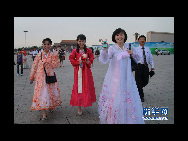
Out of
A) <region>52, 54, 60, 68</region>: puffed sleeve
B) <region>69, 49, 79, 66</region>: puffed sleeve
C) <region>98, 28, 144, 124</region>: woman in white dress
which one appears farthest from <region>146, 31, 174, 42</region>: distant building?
<region>98, 28, 144, 124</region>: woman in white dress

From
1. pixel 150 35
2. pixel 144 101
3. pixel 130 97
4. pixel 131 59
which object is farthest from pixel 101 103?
pixel 150 35

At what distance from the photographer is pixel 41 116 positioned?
388 cm

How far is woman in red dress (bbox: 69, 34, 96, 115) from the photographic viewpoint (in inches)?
153

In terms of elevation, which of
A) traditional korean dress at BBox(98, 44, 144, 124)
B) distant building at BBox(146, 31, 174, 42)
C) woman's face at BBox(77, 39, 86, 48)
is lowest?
traditional korean dress at BBox(98, 44, 144, 124)

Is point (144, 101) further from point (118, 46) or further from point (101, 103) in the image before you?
point (118, 46)

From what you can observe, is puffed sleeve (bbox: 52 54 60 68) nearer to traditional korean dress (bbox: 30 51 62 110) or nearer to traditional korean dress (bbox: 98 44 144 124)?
traditional korean dress (bbox: 30 51 62 110)

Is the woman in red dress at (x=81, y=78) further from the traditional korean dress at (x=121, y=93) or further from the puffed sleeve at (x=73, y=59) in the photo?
the traditional korean dress at (x=121, y=93)

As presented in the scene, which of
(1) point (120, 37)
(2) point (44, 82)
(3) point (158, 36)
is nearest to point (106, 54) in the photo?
(1) point (120, 37)

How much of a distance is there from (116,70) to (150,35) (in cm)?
5698

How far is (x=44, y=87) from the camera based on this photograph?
3785 mm

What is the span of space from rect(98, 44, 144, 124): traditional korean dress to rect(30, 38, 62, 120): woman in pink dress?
4.27 feet

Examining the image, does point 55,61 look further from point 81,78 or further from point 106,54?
point 106,54

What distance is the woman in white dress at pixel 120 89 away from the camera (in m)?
3.04

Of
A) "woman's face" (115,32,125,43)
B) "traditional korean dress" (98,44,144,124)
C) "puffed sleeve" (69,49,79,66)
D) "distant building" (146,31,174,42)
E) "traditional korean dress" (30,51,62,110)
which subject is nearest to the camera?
"traditional korean dress" (98,44,144,124)
